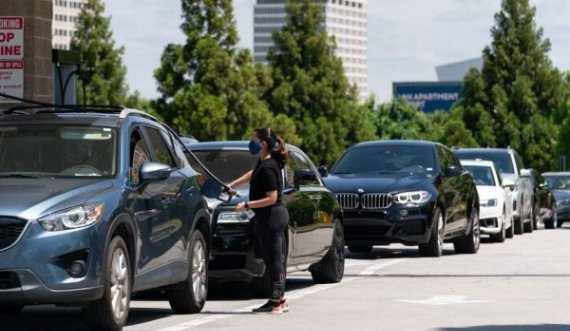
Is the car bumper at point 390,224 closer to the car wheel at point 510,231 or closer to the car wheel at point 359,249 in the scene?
the car wheel at point 359,249

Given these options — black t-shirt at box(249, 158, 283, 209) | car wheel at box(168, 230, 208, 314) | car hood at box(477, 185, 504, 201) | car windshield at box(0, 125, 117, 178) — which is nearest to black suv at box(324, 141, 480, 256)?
car hood at box(477, 185, 504, 201)

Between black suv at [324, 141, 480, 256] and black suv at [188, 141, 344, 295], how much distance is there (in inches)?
192

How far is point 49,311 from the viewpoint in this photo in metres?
14.9

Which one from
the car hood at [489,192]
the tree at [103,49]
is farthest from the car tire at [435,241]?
the tree at [103,49]

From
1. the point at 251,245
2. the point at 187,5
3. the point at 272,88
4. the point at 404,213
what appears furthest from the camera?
the point at 272,88

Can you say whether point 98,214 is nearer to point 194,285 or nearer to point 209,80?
point 194,285

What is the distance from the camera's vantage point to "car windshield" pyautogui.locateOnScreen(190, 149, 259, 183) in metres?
17.7

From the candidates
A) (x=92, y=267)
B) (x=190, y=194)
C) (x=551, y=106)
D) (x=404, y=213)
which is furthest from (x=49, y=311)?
(x=551, y=106)

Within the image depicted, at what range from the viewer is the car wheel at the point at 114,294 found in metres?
12.2

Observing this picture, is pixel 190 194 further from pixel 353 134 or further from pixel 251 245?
pixel 353 134

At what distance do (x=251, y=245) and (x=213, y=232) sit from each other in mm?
380

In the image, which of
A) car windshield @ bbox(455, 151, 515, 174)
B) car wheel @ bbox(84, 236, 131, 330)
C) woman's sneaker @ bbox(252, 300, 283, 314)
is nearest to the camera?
car wheel @ bbox(84, 236, 131, 330)

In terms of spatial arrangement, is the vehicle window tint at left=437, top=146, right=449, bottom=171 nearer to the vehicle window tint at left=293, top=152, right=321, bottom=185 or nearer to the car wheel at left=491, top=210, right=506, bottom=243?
the car wheel at left=491, top=210, right=506, bottom=243

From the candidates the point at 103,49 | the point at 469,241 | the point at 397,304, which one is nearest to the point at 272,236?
the point at 397,304
